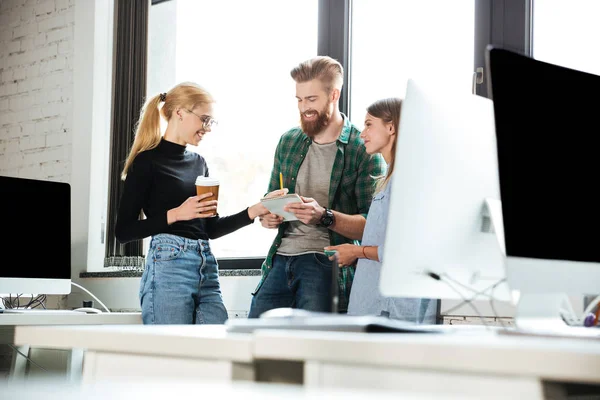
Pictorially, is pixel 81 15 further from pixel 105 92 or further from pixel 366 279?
pixel 366 279

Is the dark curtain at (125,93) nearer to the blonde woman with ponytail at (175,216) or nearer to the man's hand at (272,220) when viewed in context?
A: the blonde woman with ponytail at (175,216)

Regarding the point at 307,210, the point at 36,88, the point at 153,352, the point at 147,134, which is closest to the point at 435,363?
the point at 153,352

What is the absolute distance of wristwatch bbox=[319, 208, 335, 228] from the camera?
2764 millimetres

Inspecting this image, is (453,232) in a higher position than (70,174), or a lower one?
lower

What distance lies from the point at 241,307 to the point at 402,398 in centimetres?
337

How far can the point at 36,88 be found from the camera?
15.9 feet

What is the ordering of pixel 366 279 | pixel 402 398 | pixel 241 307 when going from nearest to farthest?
pixel 402 398
pixel 366 279
pixel 241 307

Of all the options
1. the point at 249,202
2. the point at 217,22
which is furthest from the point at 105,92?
the point at 249,202

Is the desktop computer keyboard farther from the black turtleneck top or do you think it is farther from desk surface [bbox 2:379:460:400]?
the black turtleneck top

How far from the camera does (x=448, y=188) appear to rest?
1.36 metres

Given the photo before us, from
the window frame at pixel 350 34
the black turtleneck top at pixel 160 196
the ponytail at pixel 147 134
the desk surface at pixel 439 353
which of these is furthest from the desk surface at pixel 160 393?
the window frame at pixel 350 34

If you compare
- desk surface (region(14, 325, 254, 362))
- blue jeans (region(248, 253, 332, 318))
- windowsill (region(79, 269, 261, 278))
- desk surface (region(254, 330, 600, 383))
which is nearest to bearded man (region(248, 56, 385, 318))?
blue jeans (region(248, 253, 332, 318))

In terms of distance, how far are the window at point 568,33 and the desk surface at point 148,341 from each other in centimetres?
237

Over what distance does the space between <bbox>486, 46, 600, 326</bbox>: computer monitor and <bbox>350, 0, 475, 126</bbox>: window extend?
1984 millimetres
